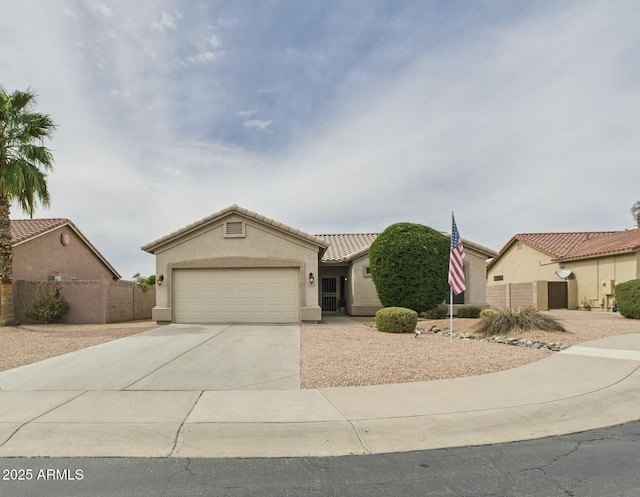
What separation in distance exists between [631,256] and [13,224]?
113ft

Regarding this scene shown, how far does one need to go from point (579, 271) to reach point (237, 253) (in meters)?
22.5

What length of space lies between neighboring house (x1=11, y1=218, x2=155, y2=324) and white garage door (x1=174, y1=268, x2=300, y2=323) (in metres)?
3.94

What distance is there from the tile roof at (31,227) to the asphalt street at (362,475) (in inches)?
784

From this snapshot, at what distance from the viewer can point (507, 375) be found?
7.64m

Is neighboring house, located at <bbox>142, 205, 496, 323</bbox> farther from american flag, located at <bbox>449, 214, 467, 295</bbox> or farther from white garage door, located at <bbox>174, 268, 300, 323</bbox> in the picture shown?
american flag, located at <bbox>449, 214, 467, 295</bbox>

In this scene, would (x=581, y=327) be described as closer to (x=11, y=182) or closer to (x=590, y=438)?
(x=590, y=438)

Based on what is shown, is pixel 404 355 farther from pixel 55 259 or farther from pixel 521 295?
pixel 521 295

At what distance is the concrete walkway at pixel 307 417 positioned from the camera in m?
4.67

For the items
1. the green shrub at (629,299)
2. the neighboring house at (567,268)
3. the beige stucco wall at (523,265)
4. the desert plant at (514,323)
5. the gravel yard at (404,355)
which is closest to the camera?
the gravel yard at (404,355)

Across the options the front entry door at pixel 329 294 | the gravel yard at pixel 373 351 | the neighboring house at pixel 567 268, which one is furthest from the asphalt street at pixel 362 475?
the front entry door at pixel 329 294

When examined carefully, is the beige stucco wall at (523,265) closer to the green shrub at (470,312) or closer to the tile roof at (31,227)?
the green shrub at (470,312)

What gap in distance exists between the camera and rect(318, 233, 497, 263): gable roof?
868 inches

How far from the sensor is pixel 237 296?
17359mm

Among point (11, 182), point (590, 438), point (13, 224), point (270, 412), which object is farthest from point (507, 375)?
point (13, 224)
